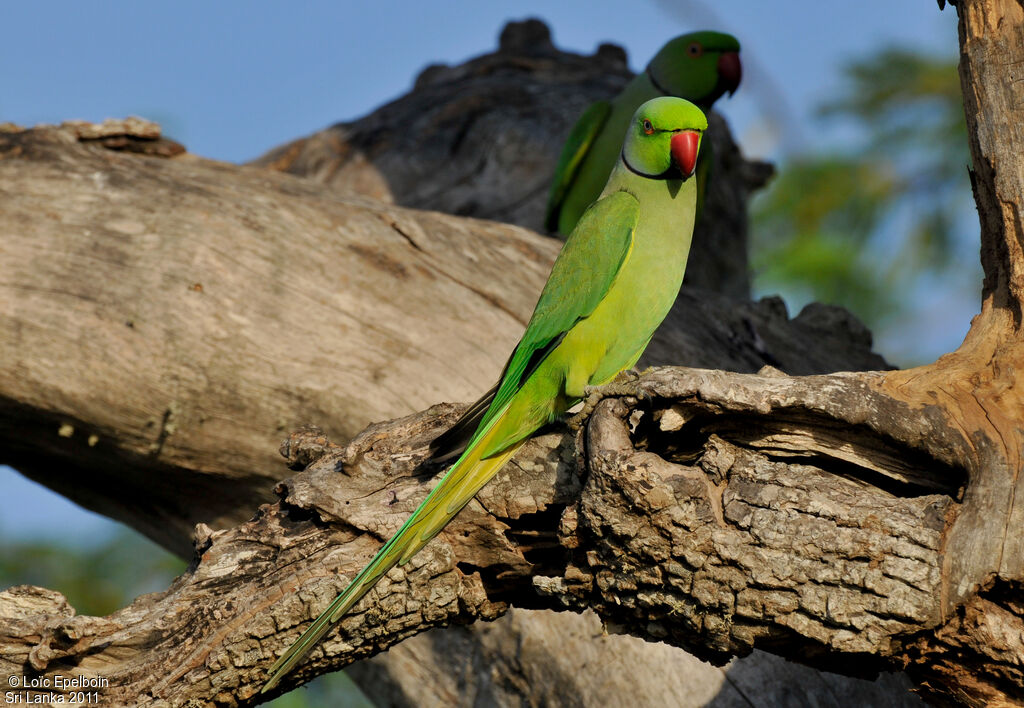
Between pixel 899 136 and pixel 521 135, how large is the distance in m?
4.35

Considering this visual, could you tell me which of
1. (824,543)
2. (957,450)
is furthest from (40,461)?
(957,450)

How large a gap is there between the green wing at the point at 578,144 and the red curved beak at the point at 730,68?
93 cm

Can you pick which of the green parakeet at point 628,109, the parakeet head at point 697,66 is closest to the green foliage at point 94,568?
the green parakeet at point 628,109

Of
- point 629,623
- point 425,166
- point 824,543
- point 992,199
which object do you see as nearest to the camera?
point 824,543

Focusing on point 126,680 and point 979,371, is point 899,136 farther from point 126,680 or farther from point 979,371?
point 126,680

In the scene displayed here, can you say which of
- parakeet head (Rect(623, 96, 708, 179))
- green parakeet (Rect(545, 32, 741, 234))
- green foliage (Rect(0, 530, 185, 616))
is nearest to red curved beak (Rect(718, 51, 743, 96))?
green parakeet (Rect(545, 32, 741, 234))

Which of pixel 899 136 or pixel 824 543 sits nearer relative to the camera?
pixel 824 543

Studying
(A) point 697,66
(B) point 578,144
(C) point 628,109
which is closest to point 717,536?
(B) point 578,144

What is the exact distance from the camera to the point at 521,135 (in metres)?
6.85

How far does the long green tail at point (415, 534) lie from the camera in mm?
2559

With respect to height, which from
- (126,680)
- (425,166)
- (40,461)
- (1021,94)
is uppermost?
(425,166)

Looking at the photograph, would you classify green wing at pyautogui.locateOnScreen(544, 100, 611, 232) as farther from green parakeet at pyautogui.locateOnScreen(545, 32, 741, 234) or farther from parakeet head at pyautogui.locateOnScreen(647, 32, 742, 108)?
parakeet head at pyautogui.locateOnScreen(647, 32, 742, 108)

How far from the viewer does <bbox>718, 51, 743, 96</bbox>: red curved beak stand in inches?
249

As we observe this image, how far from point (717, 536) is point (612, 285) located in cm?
127
